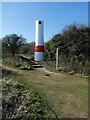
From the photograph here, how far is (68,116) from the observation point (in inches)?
228

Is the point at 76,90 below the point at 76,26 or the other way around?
below

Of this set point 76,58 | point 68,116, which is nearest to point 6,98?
point 68,116

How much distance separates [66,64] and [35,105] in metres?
9.16

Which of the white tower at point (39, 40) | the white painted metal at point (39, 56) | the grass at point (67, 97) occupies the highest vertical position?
the white tower at point (39, 40)

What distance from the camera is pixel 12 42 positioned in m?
27.5

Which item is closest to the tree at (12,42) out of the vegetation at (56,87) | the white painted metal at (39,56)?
the vegetation at (56,87)

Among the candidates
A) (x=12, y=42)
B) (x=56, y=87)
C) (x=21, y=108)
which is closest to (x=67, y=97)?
(x=56, y=87)

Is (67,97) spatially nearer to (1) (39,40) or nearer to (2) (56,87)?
(2) (56,87)

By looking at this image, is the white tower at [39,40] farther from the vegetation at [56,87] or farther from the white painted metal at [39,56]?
the vegetation at [56,87]

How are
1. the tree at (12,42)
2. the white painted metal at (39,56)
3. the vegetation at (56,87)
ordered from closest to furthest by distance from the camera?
the vegetation at (56,87) → the white painted metal at (39,56) → the tree at (12,42)

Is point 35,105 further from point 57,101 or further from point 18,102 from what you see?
point 57,101

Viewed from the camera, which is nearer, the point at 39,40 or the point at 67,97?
the point at 67,97

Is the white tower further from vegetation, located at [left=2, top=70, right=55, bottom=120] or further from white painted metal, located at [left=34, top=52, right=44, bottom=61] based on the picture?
vegetation, located at [left=2, top=70, right=55, bottom=120]

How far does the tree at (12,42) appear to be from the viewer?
2680 centimetres
